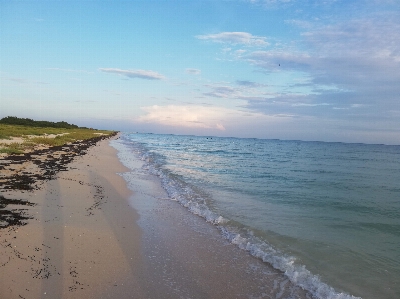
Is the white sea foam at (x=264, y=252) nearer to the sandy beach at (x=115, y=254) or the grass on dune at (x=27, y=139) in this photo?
the sandy beach at (x=115, y=254)

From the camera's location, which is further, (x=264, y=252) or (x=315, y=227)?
(x=315, y=227)

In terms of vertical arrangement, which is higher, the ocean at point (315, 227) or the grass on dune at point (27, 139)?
the grass on dune at point (27, 139)

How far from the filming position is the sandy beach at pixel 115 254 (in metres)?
5.02

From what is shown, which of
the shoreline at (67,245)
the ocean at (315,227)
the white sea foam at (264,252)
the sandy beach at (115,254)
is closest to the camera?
the shoreline at (67,245)

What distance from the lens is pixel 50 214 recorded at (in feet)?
28.1

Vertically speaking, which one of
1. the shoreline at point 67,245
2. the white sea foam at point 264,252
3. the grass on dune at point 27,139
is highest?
the grass on dune at point 27,139

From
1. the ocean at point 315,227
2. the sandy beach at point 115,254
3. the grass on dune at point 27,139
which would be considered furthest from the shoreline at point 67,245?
the grass on dune at point 27,139

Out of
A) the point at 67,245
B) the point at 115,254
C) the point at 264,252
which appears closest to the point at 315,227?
the point at 264,252

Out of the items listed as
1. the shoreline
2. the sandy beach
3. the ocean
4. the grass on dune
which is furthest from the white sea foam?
the grass on dune

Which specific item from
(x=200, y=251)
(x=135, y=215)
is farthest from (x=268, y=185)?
(x=200, y=251)

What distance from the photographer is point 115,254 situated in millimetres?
6410

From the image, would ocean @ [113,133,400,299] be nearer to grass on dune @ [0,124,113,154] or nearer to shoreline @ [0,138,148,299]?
shoreline @ [0,138,148,299]

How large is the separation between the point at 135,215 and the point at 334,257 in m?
6.23

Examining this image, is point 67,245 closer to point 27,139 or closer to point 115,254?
point 115,254
